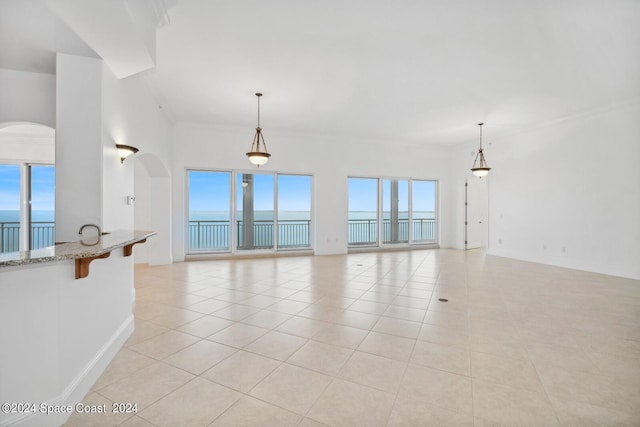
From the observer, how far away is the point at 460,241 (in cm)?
926

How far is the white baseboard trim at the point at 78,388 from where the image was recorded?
1677 millimetres

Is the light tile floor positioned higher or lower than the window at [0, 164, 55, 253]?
lower

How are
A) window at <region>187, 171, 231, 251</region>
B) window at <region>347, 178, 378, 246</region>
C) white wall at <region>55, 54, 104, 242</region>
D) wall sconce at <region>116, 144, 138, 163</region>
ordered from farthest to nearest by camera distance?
window at <region>347, 178, 378, 246</region> → window at <region>187, 171, 231, 251</region> → wall sconce at <region>116, 144, 138, 163</region> → white wall at <region>55, 54, 104, 242</region>

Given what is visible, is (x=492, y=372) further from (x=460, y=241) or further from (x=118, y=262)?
(x=460, y=241)

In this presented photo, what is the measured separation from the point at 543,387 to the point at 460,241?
766cm

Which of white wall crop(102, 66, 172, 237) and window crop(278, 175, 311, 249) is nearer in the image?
white wall crop(102, 66, 172, 237)

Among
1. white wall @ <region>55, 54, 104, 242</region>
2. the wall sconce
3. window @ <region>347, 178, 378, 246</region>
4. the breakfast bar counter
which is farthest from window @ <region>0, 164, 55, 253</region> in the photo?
window @ <region>347, 178, 378, 246</region>

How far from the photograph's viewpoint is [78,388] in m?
1.99

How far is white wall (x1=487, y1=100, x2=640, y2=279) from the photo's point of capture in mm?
5441

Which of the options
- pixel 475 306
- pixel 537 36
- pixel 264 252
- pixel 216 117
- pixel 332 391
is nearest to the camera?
pixel 332 391

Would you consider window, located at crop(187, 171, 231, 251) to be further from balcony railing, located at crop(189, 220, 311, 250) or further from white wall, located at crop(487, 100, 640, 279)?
white wall, located at crop(487, 100, 640, 279)

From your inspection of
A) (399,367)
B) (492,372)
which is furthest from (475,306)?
(399,367)

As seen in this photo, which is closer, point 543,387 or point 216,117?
point 543,387

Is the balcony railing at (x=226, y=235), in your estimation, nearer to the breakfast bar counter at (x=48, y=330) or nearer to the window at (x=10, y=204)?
the window at (x=10, y=204)
